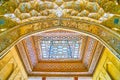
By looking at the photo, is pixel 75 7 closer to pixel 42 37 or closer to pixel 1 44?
pixel 1 44

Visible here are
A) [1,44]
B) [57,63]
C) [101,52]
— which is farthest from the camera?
[57,63]

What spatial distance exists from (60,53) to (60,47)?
1.15 feet

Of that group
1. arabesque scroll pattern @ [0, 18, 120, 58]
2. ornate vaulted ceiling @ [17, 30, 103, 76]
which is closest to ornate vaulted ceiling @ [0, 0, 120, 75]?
arabesque scroll pattern @ [0, 18, 120, 58]

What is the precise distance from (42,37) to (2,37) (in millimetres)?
2739

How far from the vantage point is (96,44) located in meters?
7.23

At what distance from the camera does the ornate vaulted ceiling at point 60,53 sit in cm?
741

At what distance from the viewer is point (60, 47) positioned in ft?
26.6

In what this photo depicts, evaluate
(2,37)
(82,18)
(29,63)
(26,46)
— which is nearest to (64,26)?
(82,18)

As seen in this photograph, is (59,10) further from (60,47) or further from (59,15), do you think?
(60,47)

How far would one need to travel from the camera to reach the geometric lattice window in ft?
25.4

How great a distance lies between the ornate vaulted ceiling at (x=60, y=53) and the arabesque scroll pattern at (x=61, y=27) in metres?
1.66

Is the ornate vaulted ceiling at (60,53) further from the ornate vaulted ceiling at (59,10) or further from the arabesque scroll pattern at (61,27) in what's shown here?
the ornate vaulted ceiling at (59,10)

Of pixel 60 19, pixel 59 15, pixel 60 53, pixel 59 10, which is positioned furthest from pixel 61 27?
pixel 60 53

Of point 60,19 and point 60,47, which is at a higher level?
point 60,19
